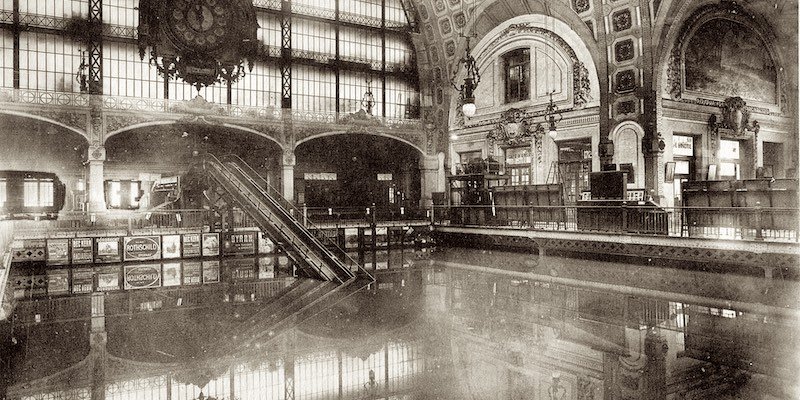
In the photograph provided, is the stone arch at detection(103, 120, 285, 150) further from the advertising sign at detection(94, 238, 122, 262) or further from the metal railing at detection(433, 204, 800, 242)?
the metal railing at detection(433, 204, 800, 242)

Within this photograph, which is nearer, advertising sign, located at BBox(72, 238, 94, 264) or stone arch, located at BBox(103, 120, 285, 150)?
advertising sign, located at BBox(72, 238, 94, 264)

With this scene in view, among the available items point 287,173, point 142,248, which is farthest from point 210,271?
point 287,173

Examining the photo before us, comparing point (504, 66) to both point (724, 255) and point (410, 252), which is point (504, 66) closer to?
point (410, 252)

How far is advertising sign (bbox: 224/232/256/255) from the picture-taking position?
15.7m

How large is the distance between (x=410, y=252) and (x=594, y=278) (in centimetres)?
691

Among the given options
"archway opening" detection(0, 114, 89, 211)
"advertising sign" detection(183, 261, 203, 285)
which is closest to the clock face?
"advertising sign" detection(183, 261, 203, 285)

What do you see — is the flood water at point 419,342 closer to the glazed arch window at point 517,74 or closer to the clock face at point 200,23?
the clock face at point 200,23

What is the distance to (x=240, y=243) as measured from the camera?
627 inches

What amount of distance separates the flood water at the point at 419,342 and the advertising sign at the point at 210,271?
0.89 meters

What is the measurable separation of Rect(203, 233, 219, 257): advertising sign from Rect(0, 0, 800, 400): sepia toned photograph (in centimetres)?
6

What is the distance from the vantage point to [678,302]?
8.38 meters

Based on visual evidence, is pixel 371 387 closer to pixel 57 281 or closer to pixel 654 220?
pixel 57 281

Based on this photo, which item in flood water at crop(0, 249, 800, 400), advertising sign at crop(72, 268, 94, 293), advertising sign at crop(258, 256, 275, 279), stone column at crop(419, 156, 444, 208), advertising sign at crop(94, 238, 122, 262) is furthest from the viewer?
stone column at crop(419, 156, 444, 208)

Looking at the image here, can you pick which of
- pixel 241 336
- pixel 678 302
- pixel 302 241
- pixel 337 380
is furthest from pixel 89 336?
pixel 678 302
